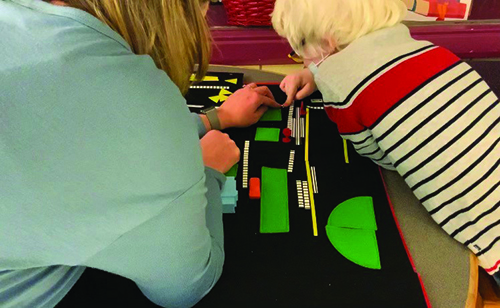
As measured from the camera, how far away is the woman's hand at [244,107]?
917 mm

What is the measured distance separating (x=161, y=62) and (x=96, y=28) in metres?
0.11

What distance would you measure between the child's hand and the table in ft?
0.92

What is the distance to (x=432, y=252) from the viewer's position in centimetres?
68

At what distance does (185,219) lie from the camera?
485mm

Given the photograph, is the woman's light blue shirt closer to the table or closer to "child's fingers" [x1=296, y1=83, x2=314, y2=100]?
the table

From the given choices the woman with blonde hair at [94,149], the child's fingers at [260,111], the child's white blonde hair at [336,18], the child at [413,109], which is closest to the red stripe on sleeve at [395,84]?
the child at [413,109]

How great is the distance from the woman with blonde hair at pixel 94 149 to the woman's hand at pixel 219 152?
0.84ft

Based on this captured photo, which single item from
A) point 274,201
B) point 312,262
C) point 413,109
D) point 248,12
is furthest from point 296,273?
point 248,12

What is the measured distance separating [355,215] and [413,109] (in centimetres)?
23

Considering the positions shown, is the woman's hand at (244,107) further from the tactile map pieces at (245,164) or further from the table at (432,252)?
the table at (432,252)

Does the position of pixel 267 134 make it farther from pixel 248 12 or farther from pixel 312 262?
pixel 248 12

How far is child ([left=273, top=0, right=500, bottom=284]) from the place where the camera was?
75cm

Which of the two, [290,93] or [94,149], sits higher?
[94,149]

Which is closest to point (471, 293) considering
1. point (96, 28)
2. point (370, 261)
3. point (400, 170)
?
point (370, 261)
